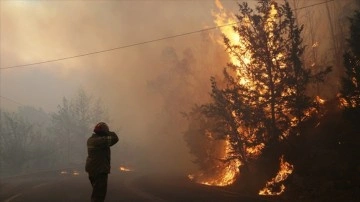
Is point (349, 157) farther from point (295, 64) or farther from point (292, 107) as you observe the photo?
point (295, 64)

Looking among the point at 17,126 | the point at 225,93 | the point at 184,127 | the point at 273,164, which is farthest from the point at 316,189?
the point at 184,127

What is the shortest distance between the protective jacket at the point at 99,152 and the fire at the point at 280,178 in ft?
41.2

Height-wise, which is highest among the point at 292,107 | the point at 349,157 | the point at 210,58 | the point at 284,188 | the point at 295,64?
the point at 210,58

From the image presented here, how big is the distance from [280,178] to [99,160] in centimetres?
1420

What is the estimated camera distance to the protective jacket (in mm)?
7934

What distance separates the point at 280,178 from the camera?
1991 cm

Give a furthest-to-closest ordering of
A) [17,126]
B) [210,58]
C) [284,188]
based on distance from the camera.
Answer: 1. [17,126]
2. [210,58]
3. [284,188]

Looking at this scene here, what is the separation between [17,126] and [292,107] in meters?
38.5

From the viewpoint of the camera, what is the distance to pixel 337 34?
127 ft

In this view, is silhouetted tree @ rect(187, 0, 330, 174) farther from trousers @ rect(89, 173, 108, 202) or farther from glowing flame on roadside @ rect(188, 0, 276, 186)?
trousers @ rect(89, 173, 108, 202)

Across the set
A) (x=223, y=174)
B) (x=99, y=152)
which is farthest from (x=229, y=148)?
(x=99, y=152)

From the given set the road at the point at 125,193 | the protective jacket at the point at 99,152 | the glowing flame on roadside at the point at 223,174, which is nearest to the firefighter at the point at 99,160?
the protective jacket at the point at 99,152

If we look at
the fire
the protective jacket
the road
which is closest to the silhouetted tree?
the fire

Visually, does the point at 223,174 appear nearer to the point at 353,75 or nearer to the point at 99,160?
the point at 353,75
